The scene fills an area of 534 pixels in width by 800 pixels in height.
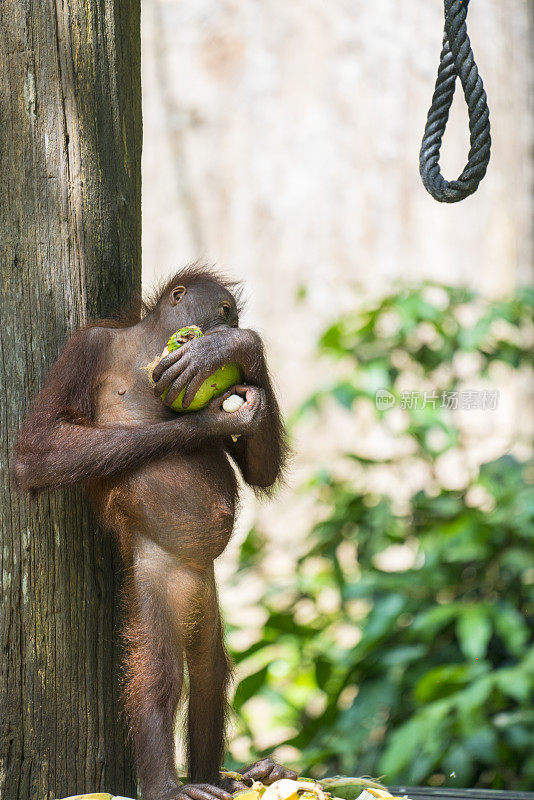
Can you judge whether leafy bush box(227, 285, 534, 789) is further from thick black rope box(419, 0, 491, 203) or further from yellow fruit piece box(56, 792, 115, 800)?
thick black rope box(419, 0, 491, 203)

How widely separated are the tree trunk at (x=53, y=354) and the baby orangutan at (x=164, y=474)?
10 cm

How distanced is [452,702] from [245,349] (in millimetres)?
1947

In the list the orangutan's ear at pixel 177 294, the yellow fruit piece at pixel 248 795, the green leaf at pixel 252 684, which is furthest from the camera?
the green leaf at pixel 252 684

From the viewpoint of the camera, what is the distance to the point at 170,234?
6.94m

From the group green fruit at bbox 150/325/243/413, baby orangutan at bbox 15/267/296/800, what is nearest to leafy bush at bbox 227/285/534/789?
baby orangutan at bbox 15/267/296/800

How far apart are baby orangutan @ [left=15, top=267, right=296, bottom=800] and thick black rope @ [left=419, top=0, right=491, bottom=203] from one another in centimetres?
52

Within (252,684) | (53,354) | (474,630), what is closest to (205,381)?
(53,354)

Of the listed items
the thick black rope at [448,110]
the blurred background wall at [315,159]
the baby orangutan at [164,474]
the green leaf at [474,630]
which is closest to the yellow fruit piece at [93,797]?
the baby orangutan at [164,474]

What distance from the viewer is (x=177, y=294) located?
6.97 feet

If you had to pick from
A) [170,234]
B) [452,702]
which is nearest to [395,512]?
[452,702]

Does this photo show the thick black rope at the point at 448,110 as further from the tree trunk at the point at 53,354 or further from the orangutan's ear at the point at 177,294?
the tree trunk at the point at 53,354

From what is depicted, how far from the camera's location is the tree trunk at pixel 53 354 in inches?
79.0

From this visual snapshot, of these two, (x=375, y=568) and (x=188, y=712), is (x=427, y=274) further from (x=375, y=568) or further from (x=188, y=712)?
(x=188, y=712)

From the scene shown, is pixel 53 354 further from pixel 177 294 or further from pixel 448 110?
pixel 448 110
